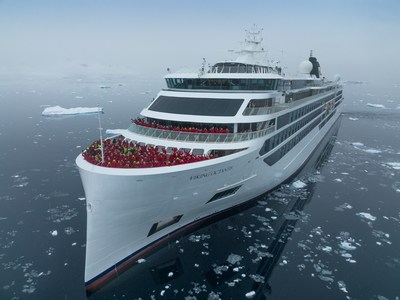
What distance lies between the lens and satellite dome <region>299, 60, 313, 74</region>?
150ft

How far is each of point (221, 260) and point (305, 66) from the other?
129ft

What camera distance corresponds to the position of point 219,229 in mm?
18297

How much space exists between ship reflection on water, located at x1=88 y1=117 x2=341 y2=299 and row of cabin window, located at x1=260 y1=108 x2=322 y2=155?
4.55 meters

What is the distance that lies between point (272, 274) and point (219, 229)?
4.58 metres

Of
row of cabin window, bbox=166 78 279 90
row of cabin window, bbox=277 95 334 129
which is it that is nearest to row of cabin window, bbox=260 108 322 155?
row of cabin window, bbox=277 95 334 129

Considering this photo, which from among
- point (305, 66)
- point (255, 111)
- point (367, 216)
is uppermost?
point (305, 66)

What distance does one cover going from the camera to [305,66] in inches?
1809

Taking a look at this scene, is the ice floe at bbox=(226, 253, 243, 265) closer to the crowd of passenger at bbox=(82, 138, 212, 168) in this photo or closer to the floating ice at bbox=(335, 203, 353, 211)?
the crowd of passenger at bbox=(82, 138, 212, 168)

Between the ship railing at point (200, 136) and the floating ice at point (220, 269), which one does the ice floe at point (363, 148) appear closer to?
the ship railing at point (200, 136)

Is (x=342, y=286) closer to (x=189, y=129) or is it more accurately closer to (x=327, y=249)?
(x=327, y=249)

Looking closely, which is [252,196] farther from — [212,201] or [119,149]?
[119,149]

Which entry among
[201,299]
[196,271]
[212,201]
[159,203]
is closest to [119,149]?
[159,203]

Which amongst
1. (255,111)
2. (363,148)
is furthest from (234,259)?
(363,148)

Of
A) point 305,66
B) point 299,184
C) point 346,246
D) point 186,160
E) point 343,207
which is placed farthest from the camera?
point 305,66
